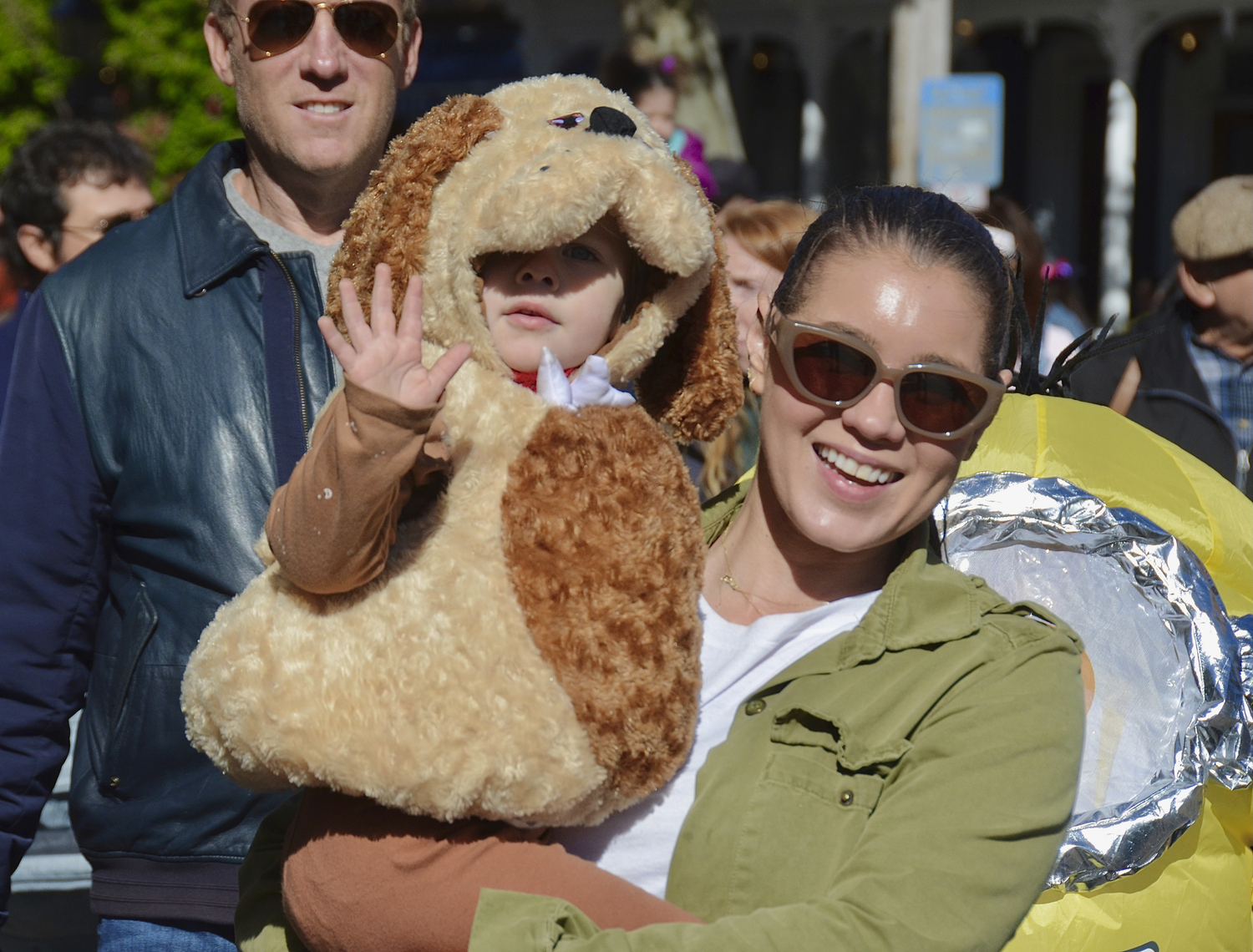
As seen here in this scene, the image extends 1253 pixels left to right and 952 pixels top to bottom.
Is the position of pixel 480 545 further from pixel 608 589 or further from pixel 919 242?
pixel 919 242

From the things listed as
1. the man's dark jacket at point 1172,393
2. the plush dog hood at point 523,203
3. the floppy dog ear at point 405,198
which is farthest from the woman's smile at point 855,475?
the man's dark jacket at point 1172,393

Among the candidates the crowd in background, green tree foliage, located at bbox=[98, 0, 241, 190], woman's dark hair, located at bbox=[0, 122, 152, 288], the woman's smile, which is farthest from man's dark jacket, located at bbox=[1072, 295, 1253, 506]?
green tree foliage, located at bbox=[98, 0, 241, 190]

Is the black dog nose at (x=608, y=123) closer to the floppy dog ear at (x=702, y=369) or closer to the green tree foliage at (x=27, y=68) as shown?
the floppy dog ear at (x=702, y=369)

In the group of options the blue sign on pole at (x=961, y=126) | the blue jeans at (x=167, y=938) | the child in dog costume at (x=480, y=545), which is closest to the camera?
the child in dog costume at (x=480, y=545)

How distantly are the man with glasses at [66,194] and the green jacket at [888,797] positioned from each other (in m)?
3.01

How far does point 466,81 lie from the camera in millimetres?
15008

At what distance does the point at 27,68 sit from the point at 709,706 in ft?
43.8

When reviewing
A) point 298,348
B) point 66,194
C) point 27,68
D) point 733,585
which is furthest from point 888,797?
point 27,68

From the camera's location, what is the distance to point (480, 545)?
1832 millimetres

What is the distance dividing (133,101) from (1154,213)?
10.6 meters

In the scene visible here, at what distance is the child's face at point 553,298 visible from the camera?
1960 mm

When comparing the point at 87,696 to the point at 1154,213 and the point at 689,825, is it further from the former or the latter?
the point at 1154,213

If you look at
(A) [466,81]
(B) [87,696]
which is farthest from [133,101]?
(B) [87,696]

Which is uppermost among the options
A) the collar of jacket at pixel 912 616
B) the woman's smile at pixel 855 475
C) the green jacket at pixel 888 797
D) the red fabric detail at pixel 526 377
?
→ the red fabric detail at pixel 526 377
